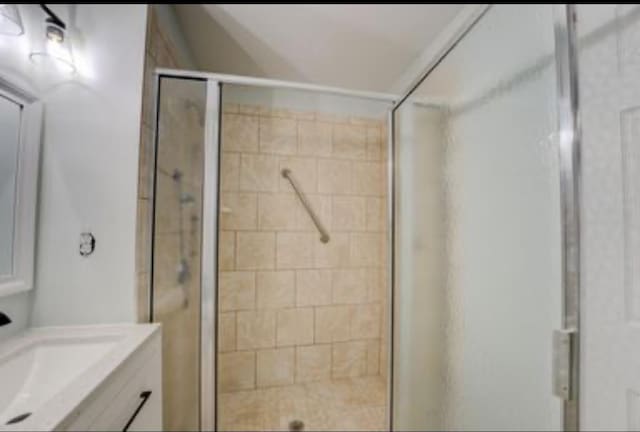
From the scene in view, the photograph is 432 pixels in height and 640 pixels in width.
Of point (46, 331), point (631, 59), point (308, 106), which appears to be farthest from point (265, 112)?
point (631, 59)

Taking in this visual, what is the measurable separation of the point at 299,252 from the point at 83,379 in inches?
50.9

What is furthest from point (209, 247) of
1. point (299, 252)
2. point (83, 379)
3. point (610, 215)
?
point (610, 215)

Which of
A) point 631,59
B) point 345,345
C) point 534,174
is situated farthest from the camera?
point 345,345

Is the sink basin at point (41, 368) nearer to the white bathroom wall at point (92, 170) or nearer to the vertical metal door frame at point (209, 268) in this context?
the white bathroom wall at point (92, 170)

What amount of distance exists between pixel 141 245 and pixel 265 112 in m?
1.15

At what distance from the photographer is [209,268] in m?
1.15

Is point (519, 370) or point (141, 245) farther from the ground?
point (141, 245)

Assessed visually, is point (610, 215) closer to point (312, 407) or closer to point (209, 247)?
point (209, 247)

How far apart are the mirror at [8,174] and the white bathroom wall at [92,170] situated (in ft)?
0.32

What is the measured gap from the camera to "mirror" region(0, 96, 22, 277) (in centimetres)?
77

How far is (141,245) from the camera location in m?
1.03

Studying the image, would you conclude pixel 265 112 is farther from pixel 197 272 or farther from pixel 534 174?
pixel 534 174

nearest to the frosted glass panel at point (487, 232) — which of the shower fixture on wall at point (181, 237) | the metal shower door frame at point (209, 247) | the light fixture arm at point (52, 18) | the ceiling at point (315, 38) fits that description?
the ceiling at point (315, 38)

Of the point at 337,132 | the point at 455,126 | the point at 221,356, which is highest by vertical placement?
the point at 337,132
